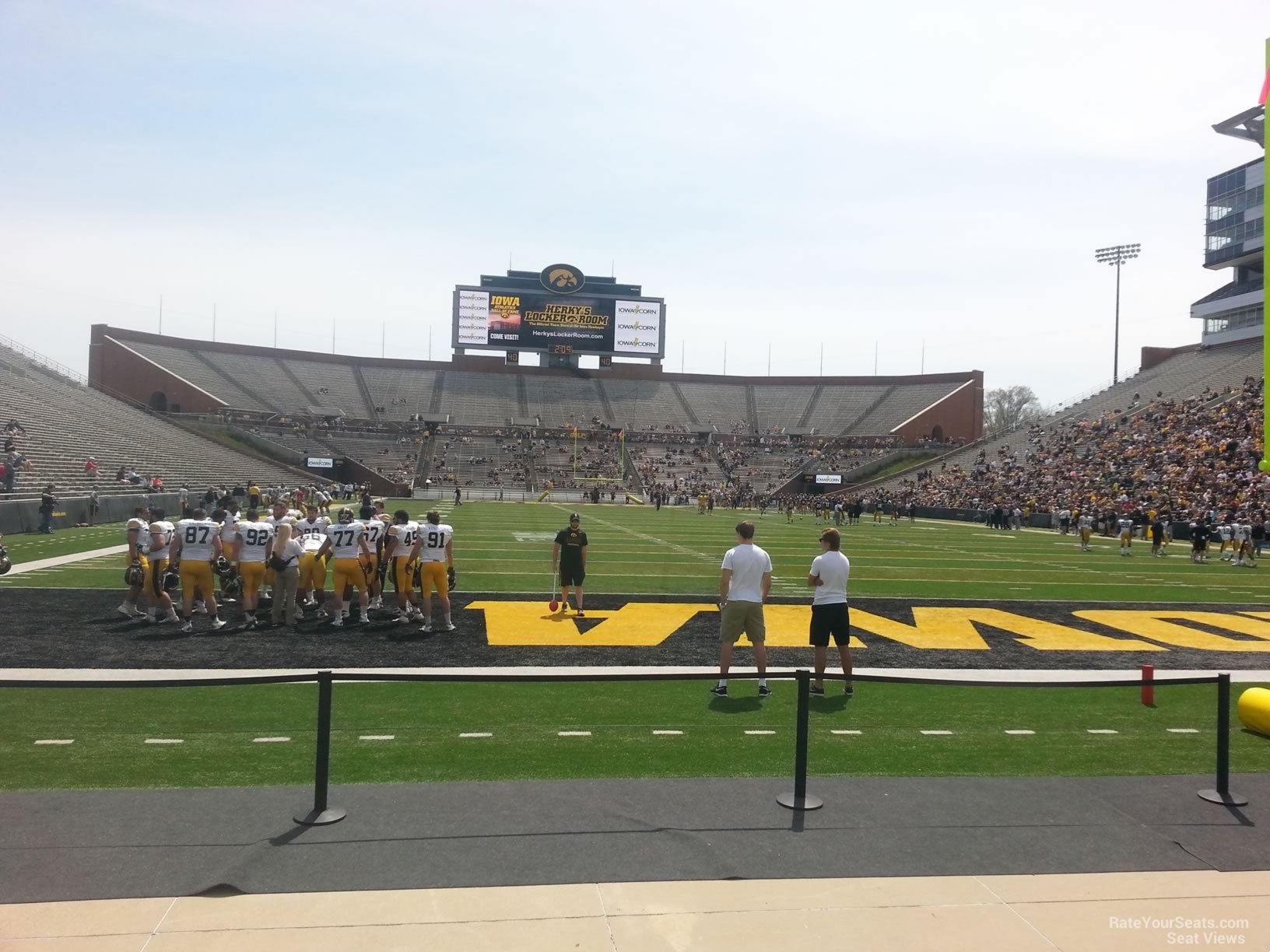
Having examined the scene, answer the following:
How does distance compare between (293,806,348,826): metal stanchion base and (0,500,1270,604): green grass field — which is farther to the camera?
(0,500,1270,604): green grass field

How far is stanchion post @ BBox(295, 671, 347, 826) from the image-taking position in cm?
472

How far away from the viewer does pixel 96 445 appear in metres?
37.4

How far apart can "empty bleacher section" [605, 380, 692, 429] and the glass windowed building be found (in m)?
39.2

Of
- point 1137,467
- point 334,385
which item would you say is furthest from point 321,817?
point 334,385

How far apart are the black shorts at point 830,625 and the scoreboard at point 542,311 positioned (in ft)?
213

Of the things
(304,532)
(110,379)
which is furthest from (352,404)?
(304,532)

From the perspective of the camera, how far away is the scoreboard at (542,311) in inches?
2788

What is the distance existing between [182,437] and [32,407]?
12.5m

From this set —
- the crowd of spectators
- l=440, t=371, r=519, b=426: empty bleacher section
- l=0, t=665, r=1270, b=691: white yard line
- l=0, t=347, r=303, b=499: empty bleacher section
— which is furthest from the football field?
l=440, t=371, r=519, b=426: empty bleacher section

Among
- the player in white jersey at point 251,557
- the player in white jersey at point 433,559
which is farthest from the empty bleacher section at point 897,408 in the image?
the player in white jersey at point 251,557

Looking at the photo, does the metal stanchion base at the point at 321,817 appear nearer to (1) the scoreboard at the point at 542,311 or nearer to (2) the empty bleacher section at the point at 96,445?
(2) the empty bleacher section at the point at 96,445

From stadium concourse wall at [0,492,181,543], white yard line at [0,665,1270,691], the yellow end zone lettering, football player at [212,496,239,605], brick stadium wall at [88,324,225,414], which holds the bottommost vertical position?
white yard line at [0,665,1270,691]

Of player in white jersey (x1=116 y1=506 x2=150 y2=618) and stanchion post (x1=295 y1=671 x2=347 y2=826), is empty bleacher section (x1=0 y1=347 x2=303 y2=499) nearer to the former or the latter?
player in white jersey (x1=116 y1=506 x2=150 y2=618)

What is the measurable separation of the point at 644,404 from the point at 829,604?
71.7 metres
